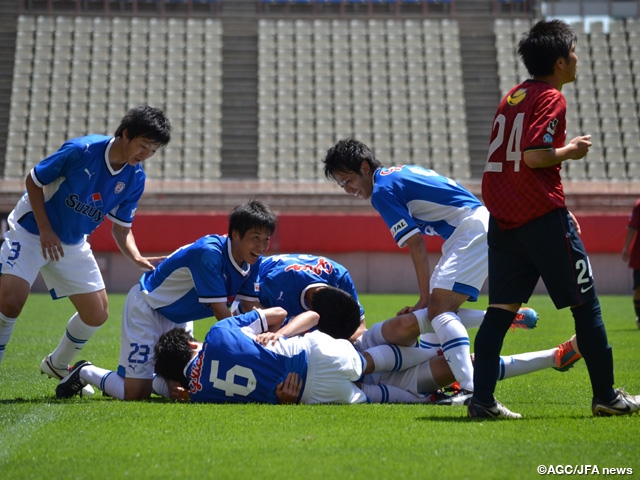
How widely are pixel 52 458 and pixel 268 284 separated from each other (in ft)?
8.32

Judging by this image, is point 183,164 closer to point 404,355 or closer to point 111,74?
point 111,74

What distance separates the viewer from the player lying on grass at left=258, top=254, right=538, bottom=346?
582 centimetres

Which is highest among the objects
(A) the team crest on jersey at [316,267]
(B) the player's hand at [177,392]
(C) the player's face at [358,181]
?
(C) the player's face at [358,181]

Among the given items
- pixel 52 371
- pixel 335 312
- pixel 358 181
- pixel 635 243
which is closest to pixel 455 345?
pixel 335 312

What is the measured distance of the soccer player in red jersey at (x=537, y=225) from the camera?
170 inches

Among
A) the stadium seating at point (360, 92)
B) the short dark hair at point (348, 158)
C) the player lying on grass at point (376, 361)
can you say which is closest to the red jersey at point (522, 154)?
the player lying on grass at point (376, 361)

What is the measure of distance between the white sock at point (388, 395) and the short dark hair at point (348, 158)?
149cm

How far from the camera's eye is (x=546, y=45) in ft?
14.7

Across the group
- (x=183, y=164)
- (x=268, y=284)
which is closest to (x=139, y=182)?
(x=268, y=284)

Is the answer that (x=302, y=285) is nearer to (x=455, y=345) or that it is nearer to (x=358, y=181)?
(x=358, y=181)

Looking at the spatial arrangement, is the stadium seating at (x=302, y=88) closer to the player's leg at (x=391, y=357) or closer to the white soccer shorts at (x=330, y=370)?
the player's leg at (x=391, y=357)

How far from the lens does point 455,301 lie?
18.2 ft

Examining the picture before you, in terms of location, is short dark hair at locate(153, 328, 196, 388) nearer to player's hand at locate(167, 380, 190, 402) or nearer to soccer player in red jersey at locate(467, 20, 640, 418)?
player's hand at locate(167, 380, 190, 402)

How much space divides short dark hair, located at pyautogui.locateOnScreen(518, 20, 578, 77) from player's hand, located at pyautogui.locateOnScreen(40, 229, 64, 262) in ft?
10.4
